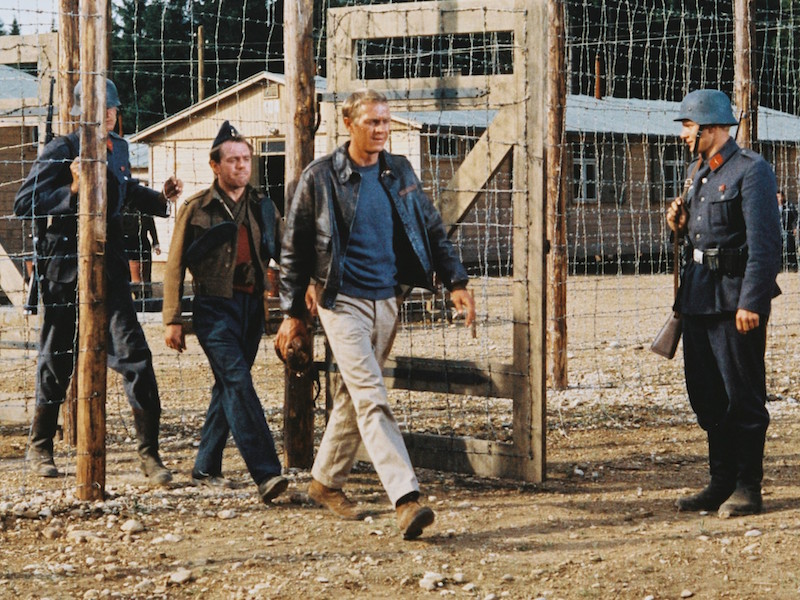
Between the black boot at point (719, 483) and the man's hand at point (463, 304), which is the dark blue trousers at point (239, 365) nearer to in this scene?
the man's hand at point (463, 304)

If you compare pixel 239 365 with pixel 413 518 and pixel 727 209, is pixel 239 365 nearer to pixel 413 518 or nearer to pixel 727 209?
pixel 413 518

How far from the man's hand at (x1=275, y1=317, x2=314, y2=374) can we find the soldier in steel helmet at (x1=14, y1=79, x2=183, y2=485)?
45.9 inches

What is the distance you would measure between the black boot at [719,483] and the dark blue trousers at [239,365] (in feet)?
7.48

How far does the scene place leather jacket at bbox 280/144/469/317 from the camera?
686 centimetres

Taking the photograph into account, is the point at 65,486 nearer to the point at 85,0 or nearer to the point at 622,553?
the point at 85,0

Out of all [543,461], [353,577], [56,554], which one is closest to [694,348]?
[543,461]

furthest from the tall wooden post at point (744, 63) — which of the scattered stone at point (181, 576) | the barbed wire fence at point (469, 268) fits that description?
the scattered stone at point (181, 576)

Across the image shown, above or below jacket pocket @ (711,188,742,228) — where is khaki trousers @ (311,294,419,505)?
below

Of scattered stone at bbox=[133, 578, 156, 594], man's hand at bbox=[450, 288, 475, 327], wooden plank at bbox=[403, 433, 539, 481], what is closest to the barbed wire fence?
wooden plank at bbox=[403, 433, 539, 481]

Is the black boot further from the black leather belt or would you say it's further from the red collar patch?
the red collar patch

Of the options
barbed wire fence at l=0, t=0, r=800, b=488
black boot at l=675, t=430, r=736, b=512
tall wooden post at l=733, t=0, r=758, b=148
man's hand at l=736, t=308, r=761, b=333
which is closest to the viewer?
man's hand at l=736, t=308, r=761, b=333

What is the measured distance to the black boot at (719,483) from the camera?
7.32 meters

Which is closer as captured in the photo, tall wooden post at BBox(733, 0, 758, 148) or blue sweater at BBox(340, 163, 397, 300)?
blue sweater at BBox(340, 163, 397, 300)

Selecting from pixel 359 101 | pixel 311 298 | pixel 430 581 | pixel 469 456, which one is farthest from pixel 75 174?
pixel 430 581
